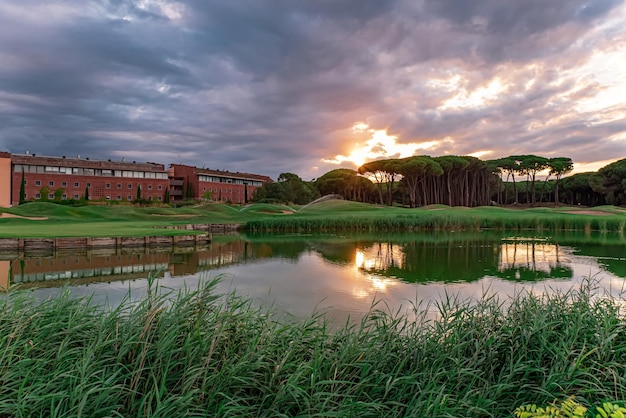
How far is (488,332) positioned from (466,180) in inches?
2176

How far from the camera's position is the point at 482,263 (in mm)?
11789

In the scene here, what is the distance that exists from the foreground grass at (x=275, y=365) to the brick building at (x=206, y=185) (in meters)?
65.8

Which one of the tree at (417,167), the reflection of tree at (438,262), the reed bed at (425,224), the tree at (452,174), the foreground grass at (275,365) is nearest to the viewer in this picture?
the foreground grass at (275,365)

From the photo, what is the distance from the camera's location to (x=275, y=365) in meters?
3.05

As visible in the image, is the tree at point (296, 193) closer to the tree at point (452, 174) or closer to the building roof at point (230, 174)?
the building roof at point (230, 174)

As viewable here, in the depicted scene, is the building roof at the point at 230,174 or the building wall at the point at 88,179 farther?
the building roof at the point at 230,174

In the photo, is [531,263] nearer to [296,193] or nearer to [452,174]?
[452,174]

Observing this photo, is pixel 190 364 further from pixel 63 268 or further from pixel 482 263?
pixel 482 263

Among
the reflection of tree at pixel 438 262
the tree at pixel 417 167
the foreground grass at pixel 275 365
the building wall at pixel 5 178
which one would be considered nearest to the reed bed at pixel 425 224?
the reflection of tree at pixel 438 262

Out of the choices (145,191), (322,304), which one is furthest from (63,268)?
(145,191)

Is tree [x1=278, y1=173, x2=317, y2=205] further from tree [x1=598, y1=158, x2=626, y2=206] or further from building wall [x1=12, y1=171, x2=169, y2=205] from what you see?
tree [x1=598, y1=158, x2=626, y2=206]

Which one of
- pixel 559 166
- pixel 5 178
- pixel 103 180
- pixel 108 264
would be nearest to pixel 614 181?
pixel 559 166

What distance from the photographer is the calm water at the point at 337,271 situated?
746 cm

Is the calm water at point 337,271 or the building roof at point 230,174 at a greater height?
the building roof at point 230,174
